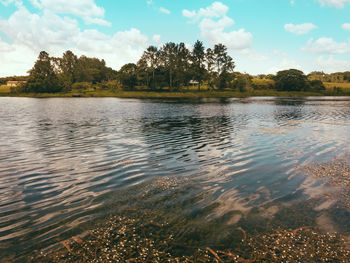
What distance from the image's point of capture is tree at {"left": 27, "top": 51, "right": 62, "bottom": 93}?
156125 millimetres

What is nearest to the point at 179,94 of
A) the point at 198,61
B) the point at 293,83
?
the point at 198,61

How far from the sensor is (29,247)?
6.29m

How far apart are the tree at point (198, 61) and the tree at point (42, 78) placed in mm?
101657

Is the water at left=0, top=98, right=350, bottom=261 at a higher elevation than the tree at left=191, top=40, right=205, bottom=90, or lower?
lower

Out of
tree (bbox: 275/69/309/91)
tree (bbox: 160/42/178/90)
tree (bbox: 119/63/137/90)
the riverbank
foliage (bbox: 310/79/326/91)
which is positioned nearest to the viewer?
the riverbank

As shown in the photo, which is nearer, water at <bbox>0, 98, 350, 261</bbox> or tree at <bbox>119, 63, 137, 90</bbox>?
water at <bbox>0, 98, 350, 261</bbox>

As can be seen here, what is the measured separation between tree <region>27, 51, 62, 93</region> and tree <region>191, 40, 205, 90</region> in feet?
334

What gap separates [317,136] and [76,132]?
27661mm

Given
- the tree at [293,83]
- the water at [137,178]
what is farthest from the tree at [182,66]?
the water at [137,178]

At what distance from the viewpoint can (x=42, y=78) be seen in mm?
162000

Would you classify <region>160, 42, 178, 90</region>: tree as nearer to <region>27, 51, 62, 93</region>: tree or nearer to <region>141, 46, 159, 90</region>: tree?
<region>141, 46, 159, 90</region>: tree

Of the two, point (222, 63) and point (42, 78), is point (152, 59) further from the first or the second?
point (42, 78)

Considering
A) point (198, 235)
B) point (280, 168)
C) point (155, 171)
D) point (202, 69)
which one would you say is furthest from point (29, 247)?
point (202, 69)

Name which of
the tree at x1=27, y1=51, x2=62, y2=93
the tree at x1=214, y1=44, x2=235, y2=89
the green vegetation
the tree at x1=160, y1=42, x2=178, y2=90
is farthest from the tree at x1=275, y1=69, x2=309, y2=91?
the tree at x1=27, y1=51, x2=62, y2=93
